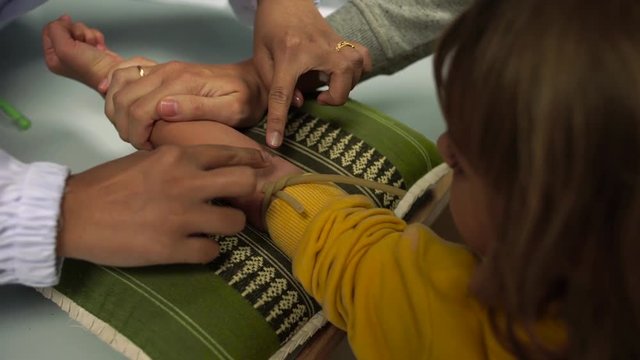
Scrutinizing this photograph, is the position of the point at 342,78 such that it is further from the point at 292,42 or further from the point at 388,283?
the point at 388,283

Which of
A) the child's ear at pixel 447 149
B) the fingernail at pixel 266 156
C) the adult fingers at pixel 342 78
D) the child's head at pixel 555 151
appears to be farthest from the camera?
the adult fingers at pixel 342 78

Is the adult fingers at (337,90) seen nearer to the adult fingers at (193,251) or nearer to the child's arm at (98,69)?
the child's arm at (98,69)

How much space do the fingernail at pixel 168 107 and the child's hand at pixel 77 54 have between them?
0.24 m

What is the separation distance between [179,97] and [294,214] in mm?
227

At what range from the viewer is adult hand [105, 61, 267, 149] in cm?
86

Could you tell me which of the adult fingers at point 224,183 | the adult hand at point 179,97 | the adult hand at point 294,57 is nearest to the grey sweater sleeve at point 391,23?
the adult hand at point 294,57

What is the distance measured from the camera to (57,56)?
1.08 m

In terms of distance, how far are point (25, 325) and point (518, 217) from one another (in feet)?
2.04

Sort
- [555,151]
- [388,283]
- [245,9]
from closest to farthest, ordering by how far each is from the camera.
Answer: [555,151] → [388,283] → [245,9]

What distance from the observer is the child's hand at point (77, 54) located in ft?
3.45

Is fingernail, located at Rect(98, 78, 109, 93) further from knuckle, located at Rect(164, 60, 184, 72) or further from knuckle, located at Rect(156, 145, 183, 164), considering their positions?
knuckle, located at Rect(156, 145, 183, 164)

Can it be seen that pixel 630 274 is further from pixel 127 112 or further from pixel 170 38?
pixel 170 38

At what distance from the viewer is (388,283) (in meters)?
0.62

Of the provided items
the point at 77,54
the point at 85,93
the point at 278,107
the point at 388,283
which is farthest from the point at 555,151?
the point at 85,93
